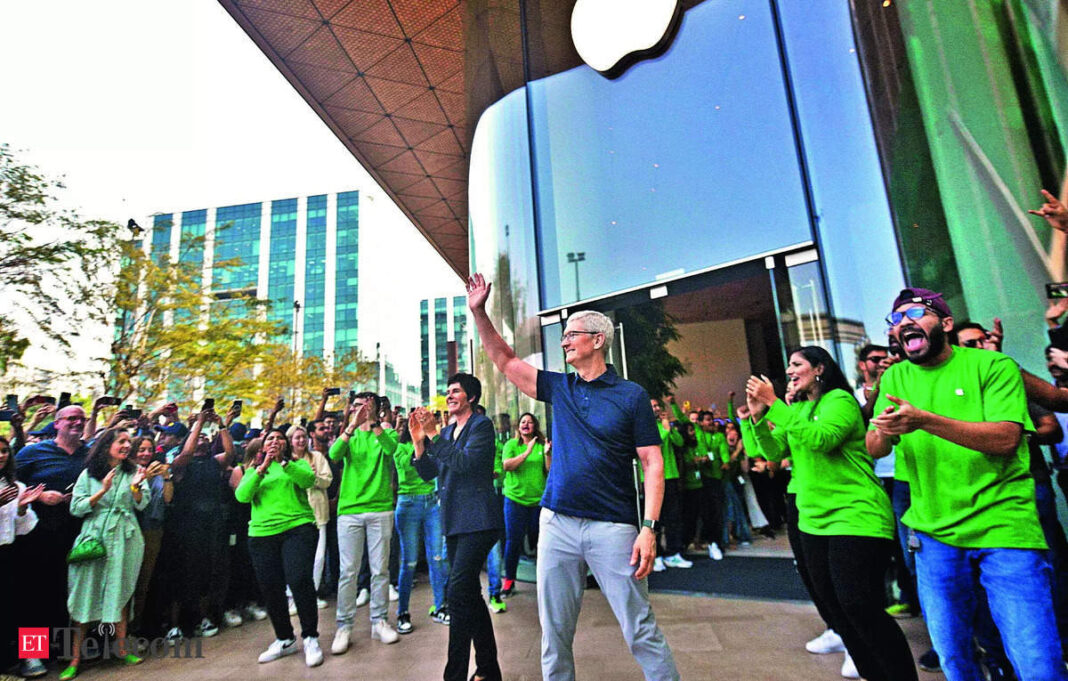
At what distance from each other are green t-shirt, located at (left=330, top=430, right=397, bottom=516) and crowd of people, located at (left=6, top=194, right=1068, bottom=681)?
2cm

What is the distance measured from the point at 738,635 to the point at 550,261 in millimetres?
4241

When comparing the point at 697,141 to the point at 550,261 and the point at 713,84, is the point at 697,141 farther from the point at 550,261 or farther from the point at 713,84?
the point at 550,261

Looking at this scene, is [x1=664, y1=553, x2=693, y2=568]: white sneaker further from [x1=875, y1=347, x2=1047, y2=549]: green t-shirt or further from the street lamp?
[x1=875, y1=347, x2=1047, y2=549]: green t-shirt

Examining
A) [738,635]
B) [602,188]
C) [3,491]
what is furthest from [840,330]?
[3,491]

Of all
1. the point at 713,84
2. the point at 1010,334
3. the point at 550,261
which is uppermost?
the point at 713,84

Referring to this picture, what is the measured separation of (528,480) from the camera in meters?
5.87

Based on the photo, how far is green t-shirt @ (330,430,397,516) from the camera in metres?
4.71

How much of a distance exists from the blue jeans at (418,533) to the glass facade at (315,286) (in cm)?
7368

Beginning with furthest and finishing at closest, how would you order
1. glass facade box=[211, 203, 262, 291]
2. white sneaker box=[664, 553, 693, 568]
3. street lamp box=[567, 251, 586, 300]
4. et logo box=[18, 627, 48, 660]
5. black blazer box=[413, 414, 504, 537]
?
glass facade box=[211, 203, 262, 291] → street lamp box=[567, 251, 586, 300] → white sneaker box=[664, 553, 693, 568] → et logo box=[18, 627, 48, 660] → black blazer box=[413, 414, 504, 537]

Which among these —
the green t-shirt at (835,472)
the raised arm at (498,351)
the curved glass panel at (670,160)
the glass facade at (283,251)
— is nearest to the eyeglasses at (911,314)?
the green t-shirt at (835,472)

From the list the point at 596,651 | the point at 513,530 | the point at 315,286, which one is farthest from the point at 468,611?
the point at 315,286

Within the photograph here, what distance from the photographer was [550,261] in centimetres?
672

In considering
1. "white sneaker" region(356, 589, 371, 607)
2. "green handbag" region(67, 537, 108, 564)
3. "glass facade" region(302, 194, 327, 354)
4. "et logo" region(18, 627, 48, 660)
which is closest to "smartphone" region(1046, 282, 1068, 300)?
"white sneaker" region(356, 589, 371, 607)

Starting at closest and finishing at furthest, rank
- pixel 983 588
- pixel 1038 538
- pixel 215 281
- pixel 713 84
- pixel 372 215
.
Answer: pixel 1038 538 < pixel 983 588 < pixel 713 84 < pixel 215 281 < pixel 372 215
